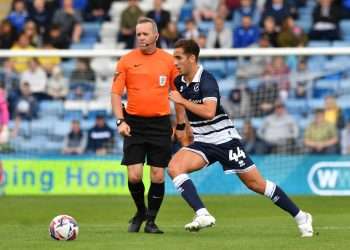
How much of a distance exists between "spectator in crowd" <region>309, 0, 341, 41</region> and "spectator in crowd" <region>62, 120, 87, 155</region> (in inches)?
234

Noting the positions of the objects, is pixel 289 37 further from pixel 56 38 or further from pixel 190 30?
pixel 56 38

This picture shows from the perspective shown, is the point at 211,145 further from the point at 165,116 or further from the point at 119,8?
the point at 119,8

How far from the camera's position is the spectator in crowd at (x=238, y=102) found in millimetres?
21422

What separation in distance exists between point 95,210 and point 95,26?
9550 millimetres

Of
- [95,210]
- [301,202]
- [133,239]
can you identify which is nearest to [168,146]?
[133,239]

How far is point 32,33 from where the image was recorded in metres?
24.8

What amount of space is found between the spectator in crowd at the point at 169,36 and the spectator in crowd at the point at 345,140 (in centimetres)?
440

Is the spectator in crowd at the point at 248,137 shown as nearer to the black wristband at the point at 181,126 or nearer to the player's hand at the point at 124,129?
the black wristband at the point at 181,126

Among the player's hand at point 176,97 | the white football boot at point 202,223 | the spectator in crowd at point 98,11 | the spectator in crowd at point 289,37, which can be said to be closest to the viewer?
the white football boot at point 202,223

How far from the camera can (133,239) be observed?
12.1 meters

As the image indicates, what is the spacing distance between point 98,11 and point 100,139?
5.94 metres

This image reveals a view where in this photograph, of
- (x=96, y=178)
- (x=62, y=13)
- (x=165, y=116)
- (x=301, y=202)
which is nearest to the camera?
(x=165, y=116)

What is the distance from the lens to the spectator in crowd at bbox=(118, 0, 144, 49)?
81.5 ft

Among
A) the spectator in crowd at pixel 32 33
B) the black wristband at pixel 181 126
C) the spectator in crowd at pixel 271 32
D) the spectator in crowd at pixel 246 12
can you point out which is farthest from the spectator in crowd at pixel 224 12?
the black wristband at pixel 181 126
